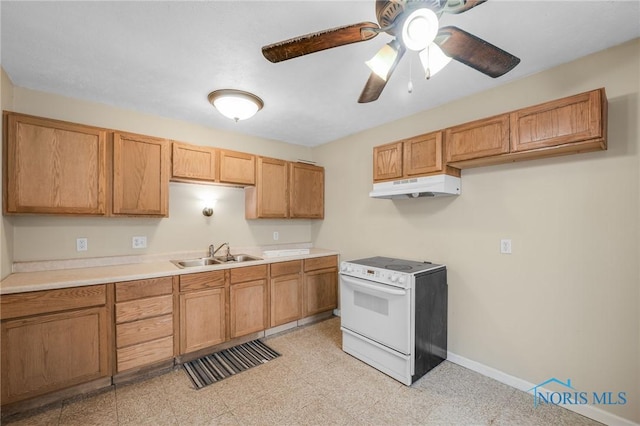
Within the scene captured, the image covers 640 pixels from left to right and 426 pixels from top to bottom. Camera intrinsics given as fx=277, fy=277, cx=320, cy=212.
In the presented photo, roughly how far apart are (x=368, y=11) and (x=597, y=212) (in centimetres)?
204

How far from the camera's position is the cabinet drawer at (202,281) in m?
2.62

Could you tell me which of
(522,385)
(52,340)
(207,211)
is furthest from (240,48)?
(522,385)

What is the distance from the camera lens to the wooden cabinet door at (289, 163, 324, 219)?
3.89 meters

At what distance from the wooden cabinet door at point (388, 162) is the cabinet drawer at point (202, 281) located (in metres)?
1.95

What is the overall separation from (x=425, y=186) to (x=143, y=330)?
2786 millimetres

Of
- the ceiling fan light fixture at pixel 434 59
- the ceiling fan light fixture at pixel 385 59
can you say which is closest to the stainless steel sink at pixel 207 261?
the ceiling fan light fixture at pixel 385 59

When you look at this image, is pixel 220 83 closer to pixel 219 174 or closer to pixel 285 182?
pixel 219 174

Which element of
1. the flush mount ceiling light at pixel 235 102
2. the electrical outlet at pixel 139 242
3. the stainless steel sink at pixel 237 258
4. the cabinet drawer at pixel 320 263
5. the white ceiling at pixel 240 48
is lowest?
the cabinet drawer at pixel 320 263

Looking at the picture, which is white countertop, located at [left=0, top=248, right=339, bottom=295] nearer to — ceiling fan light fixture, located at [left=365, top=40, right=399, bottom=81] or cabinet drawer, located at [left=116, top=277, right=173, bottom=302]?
cabinet drawer, located at [left=116, top=277, right=173, bottom=302]

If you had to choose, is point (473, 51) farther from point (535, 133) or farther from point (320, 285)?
point (320, 285)

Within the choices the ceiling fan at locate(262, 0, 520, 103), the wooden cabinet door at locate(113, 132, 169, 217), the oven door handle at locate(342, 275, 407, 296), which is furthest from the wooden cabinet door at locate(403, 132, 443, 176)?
the wooden cabinet door at locate(113, 132, 169, 217)

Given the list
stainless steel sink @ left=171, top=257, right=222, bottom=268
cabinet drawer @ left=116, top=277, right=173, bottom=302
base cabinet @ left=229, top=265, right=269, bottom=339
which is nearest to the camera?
cabinet drawer @ left=116, top=277, right=173, bottom=302

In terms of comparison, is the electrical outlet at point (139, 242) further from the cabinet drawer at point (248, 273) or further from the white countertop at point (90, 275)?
the cabinet drawer at point (248, 273)

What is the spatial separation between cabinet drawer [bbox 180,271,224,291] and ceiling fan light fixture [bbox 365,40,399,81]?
2345 millimetres
